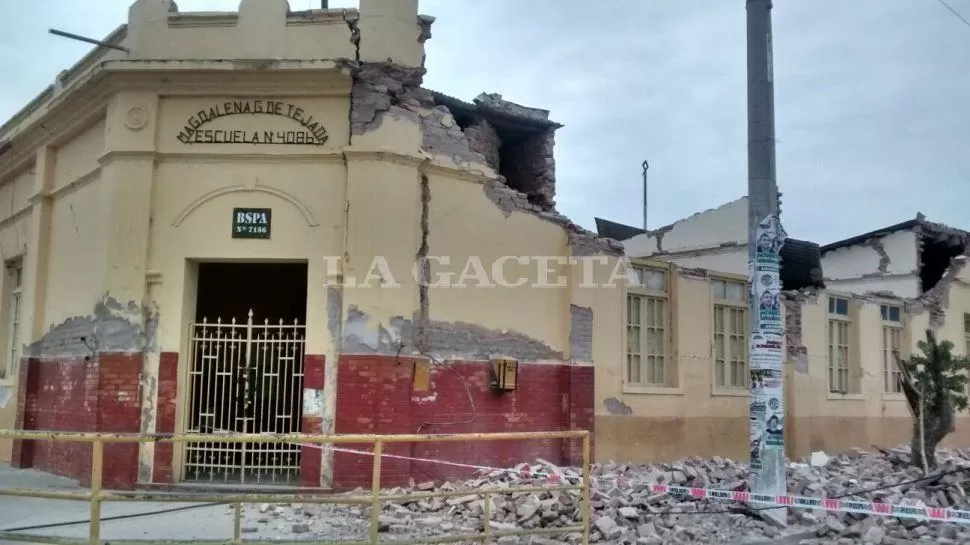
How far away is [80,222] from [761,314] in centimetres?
912

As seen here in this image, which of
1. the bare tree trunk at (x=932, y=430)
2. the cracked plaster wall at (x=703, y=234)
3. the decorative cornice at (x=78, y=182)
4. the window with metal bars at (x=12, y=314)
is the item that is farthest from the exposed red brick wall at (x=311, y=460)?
the cracked plaster wall at (x=703, y=234)

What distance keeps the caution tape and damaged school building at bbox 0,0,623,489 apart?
2.90 metres

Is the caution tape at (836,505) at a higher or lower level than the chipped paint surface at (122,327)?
lower

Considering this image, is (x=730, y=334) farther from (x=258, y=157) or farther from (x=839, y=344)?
(x=258, y=157)

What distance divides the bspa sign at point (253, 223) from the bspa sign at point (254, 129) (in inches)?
34.4

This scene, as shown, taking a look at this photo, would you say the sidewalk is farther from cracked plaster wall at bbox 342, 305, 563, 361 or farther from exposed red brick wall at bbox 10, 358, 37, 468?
exposed red brick wall at bbox 10, 358, 37, 468

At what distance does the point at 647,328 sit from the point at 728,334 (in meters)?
1.84

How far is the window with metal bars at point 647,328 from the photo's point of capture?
41.3ft

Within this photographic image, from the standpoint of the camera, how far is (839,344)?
15.9 meters

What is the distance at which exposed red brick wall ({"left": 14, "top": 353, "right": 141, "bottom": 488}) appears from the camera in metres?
9.96

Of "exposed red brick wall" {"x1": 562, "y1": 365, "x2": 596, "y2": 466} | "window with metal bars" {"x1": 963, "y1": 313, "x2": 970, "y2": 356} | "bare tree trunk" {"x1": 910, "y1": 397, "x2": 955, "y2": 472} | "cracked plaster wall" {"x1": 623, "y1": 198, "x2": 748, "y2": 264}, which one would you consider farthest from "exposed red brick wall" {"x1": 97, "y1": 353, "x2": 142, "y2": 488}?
"window with metal bars" {"x1": 963, "y1": 313, "x2": 970, "y2": 356}

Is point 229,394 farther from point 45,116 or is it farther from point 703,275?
point 703,275

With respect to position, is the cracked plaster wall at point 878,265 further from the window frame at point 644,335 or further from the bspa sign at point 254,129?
the bspa sign at point 254,129

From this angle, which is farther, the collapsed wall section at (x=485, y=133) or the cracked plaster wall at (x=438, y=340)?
the collapsed wall section at (x=485, y=133)
